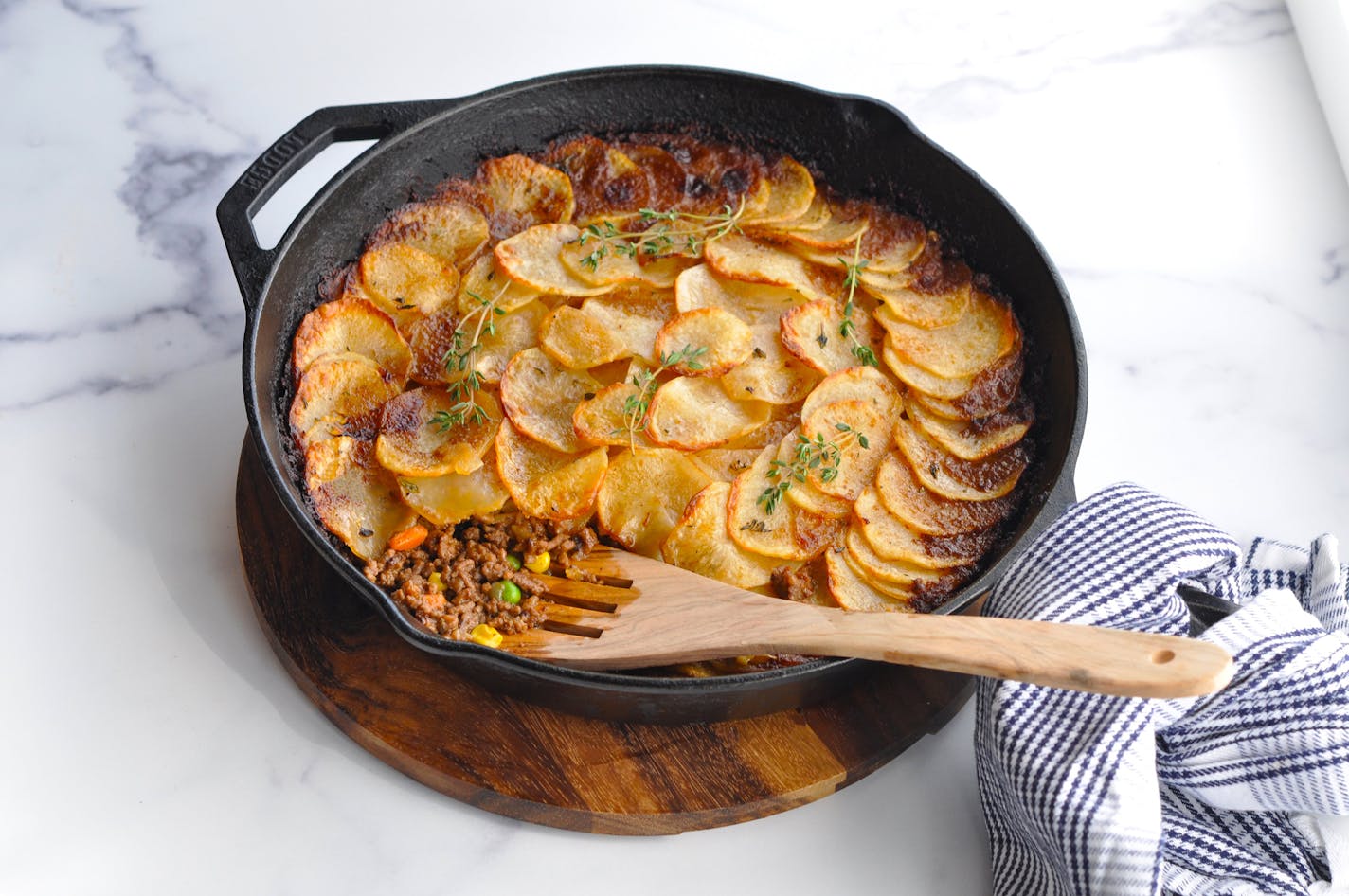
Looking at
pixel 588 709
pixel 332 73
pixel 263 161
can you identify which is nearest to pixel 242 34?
pixel 332 73

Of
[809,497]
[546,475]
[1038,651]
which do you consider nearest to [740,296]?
[809,497]

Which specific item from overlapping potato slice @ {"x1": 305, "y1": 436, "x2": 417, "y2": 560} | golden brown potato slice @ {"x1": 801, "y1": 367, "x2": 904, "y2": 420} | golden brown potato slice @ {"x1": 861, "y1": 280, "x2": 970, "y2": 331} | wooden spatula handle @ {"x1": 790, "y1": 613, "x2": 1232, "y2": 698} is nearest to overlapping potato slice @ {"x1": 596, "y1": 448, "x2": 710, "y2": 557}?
golden brown potato slice @ {"x1": 801, "y1": 367, "x2": 904, "y2": 420}

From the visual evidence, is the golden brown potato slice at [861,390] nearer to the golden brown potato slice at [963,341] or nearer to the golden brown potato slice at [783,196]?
the golden brown potato slice at [963,341]

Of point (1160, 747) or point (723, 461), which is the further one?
point (723, 461)

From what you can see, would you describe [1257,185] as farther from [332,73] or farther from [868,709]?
[332,73]

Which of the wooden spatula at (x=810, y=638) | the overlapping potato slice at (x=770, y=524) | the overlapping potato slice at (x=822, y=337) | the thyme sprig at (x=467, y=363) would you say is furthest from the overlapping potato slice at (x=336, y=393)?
the overlapping potato slice at (x=822, y=337)

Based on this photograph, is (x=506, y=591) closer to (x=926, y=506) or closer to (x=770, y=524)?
(x=770, y=524)
